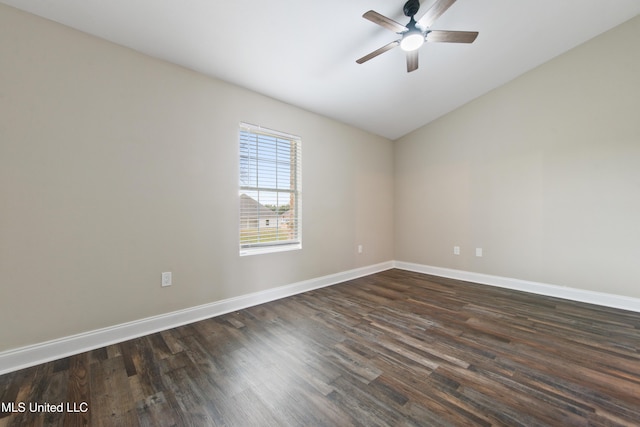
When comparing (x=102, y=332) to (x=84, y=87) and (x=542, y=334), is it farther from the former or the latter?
(x=542, y=334)

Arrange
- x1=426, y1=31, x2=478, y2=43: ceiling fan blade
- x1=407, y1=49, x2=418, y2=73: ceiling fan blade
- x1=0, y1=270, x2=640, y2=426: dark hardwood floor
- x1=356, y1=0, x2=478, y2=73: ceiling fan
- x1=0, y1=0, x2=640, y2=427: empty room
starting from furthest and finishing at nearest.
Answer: x1=407, y1=49, x2=418, y2=73: ceiling fan blade < x1=426, y1=31, x2=478, y2=43: ceiling fan blade < x1=356, y1=0, x2=478, y2=73: ceiling fan < x1=0, y1=0, x2=640, y2=427: empty room < x1=0, y1=270, x2=640, y2=426: dark hardwood floor

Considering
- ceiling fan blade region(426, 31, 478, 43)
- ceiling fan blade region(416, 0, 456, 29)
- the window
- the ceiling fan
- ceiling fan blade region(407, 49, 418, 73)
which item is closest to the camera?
ceiling fan blade region(416, 0, 456, 29)

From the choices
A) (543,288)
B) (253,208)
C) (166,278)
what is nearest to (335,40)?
(253,208)

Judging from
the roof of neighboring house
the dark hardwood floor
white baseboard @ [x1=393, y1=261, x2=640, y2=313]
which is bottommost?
the dark hardwood floor

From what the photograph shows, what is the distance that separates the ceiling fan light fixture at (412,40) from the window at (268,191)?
5.55 ft

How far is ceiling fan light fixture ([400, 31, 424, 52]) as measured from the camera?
2075 mm

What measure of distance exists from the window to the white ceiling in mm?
571

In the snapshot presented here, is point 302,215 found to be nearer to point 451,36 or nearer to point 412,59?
point 412,59

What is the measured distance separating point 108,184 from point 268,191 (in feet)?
5.06

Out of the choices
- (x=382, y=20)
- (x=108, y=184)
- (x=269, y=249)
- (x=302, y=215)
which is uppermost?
(x=382, y=20)

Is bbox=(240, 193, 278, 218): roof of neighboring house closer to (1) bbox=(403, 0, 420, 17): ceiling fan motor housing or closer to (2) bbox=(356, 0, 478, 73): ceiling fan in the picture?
(2) bbox=(356, 0, 478, 73): ceiling fan

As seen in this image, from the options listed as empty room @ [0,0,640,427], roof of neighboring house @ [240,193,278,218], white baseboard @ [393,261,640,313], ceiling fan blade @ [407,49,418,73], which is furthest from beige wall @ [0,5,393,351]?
white baseboard @ [393,261,640,313]

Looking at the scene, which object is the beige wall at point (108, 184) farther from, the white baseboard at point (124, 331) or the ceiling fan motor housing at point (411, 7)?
the ceiling fan motor housing at point (411, 7)

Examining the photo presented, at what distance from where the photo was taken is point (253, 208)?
3.04m
